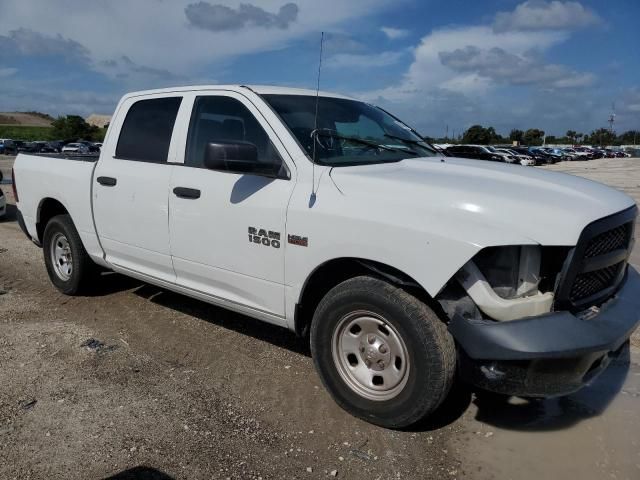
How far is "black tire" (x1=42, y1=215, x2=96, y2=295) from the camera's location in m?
5.29

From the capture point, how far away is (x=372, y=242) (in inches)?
118

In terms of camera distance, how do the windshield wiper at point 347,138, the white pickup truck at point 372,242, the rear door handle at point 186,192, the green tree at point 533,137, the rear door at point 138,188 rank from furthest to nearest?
the green tree at point 533,137 < the rear door at point 138,188 < the rear door handle at point 186,192 < the windshield wiper at point 347,138 < the white pickup truck at point 372,242

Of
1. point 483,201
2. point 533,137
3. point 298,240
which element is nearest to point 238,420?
point 298,240

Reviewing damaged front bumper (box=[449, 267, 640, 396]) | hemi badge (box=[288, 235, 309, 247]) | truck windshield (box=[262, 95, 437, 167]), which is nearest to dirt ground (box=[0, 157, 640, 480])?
damaged front bumper (box=[449, 267, 640, 396])

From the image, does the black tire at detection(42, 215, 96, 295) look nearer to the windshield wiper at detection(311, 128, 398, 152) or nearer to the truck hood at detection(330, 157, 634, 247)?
the windshield wiper at detection(311, 128, 398, 152)

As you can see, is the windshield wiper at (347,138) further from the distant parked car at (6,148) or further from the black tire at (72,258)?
the distant parked car at (6,148)

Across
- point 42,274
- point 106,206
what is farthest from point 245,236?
point 42,274

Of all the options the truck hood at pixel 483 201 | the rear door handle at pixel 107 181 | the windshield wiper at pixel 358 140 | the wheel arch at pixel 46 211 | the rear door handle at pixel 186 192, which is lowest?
the wheel arch at pixel 46 211

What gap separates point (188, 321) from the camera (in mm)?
4996

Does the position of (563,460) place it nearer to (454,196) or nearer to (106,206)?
(454,196)

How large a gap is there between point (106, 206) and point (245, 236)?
172 centimetres

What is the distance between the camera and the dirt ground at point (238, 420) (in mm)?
2934

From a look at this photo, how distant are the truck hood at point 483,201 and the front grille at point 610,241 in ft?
0.38

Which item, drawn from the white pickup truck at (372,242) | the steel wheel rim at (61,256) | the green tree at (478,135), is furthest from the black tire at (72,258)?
the green tree at (478,135)
